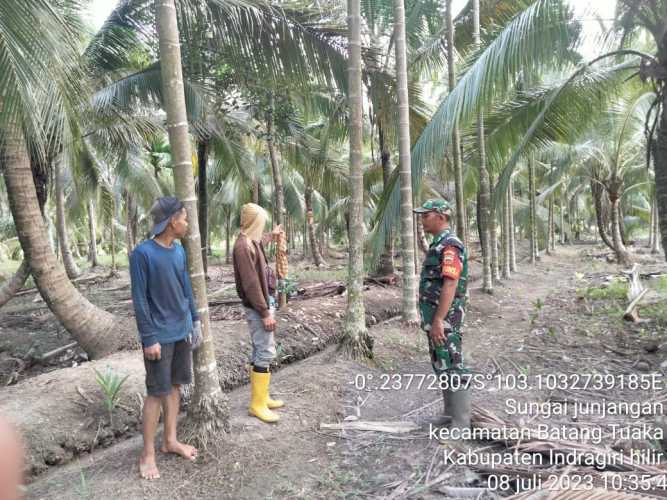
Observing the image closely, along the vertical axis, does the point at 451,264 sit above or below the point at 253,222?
below

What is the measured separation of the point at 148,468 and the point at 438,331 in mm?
2226

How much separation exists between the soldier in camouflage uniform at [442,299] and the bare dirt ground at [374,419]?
481mm

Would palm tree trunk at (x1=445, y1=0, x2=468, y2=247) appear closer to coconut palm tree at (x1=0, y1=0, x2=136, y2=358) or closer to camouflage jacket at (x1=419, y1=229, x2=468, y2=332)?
camouflage jacket at (x1=419, y1=229, x2=468, y2=332)

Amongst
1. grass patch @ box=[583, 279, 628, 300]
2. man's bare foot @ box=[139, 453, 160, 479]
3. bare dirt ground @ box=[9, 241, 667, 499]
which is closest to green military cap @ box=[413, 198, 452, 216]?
bare dirt ground @ box=[9, 241, 667, 499]

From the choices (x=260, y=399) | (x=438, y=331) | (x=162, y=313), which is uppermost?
(x=162, y=313)

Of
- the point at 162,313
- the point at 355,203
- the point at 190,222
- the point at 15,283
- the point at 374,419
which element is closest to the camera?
the point at 162,313

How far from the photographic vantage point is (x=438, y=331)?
3420 mm

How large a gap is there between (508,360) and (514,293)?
18.0 ft

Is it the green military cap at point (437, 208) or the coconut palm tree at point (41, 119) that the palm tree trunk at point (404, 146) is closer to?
the green military cap at point (437, 208)

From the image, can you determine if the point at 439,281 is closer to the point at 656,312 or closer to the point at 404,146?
the point at 404,146

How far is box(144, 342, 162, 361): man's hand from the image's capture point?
2.97 m

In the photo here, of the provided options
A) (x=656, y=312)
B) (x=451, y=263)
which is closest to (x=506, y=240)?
(x=656, y=312)

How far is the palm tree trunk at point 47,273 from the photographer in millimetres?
5129

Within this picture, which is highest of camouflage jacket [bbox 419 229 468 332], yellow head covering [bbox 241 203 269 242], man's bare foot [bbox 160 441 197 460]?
yellow head covering [bbox 241 203 269 242]
